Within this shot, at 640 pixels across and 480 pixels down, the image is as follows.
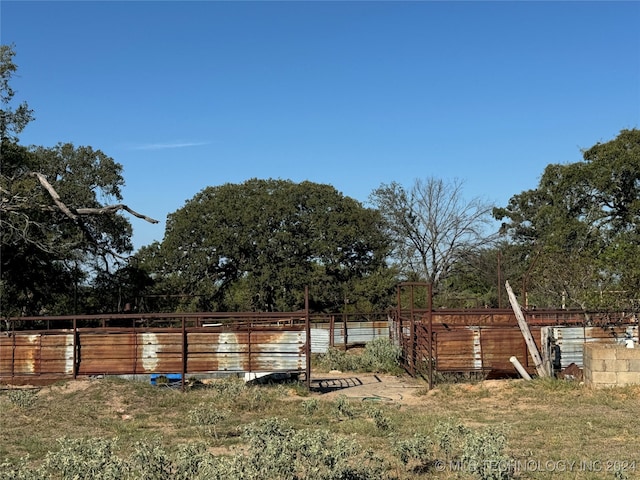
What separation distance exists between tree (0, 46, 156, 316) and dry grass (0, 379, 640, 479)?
771cm

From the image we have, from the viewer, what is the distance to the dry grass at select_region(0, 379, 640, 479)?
8.59m

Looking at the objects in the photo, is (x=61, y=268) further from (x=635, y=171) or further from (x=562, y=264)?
(x=635, y=171)

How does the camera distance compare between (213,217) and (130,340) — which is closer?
(130,340)

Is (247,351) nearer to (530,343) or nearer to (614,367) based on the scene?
(530,343)

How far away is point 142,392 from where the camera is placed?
13.8 metres

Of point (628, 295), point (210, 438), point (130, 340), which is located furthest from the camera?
point (628, 295)

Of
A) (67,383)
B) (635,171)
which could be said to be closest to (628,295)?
(67,383)

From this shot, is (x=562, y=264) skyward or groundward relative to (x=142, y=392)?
skyward

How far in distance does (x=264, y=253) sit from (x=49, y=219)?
13019 millimetres

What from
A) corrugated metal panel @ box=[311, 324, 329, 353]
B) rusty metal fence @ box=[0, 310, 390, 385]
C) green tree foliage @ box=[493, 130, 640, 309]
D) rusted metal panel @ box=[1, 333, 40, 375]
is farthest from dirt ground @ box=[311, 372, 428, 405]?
green tree foliage @ box=[493, 130, 640, 309]

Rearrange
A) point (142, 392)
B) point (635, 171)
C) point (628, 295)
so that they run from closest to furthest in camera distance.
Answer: point (142, 392)
point (628, 295)
point (635, 171)

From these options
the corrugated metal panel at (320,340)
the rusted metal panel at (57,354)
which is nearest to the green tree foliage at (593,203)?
the corrugated metal panel at (320,340)

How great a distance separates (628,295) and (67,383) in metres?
15.6

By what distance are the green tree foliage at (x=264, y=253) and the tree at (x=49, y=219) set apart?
5.16 metres
